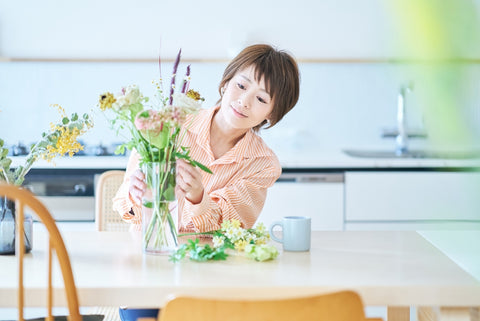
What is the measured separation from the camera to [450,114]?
687 mm

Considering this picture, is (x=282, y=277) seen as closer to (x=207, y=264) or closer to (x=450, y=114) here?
(x=207, y=264)

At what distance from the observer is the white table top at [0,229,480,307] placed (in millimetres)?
1396

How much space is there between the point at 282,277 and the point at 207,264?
0.69ft

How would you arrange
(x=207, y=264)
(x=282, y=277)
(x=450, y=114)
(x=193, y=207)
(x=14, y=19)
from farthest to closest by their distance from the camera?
(x=14, y=19)
(x=193, y=207)
(x=207, y=264)
(x=282, y=277)
(x=450, y=114)

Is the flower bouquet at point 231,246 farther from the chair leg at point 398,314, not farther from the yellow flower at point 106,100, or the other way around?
the chair leg at point 398,314

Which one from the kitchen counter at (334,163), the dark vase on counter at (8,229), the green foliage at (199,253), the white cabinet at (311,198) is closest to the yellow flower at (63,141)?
the dark vase on counter at (8,229)

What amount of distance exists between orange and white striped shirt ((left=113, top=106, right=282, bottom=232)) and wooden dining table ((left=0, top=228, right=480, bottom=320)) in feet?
1.01

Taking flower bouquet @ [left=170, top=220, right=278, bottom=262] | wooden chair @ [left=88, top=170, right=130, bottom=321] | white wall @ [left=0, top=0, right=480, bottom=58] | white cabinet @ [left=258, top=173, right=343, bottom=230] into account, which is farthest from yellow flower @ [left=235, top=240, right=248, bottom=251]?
white wall @ [left=0, top=0, right=480, bottom=58]

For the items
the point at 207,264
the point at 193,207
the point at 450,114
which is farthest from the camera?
the point at 193,207

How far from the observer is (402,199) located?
142 inches

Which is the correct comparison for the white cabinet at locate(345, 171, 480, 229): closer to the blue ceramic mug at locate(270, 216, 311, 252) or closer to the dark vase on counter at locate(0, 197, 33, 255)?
the blue ceramic mug at locate(270, 216, 311, 252)

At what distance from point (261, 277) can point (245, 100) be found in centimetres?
81

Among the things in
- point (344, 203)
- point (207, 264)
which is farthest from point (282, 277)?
point (344, 203)

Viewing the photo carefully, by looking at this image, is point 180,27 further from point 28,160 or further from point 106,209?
point 28,160
